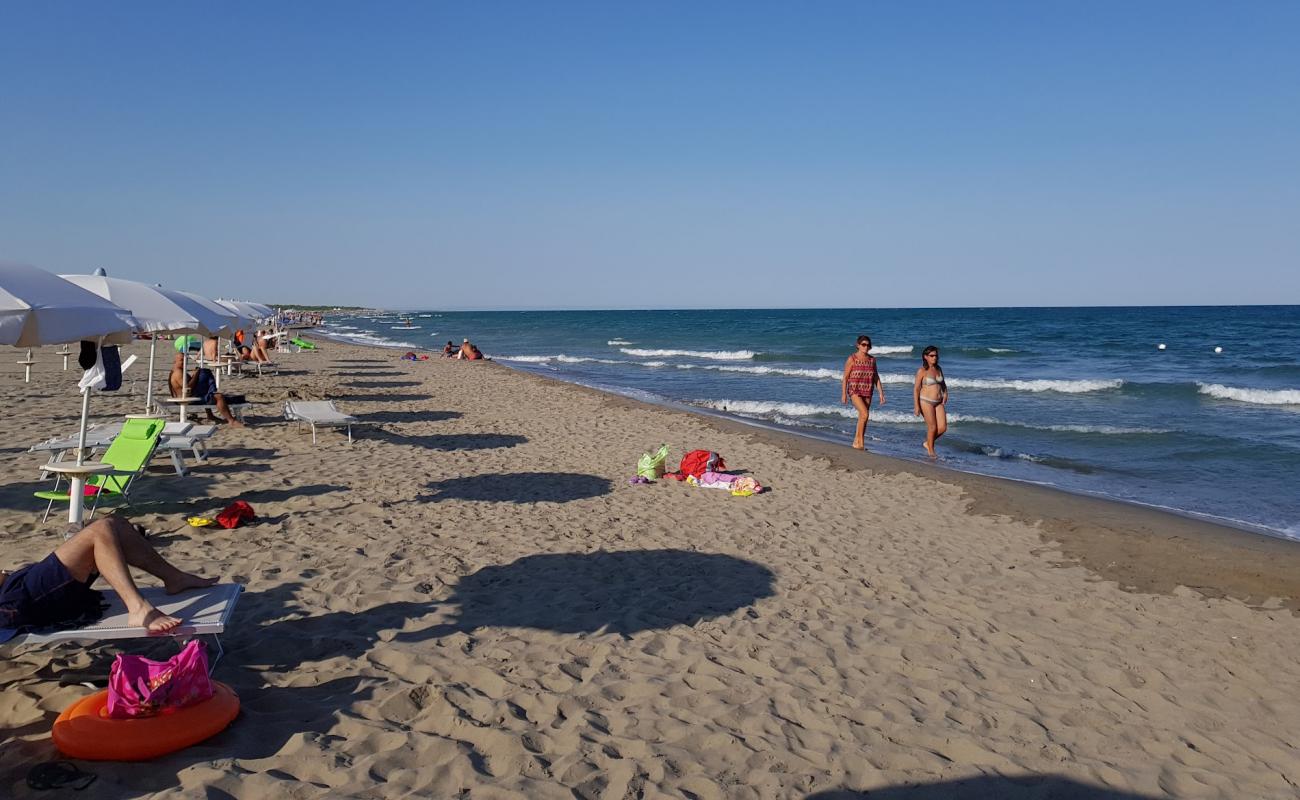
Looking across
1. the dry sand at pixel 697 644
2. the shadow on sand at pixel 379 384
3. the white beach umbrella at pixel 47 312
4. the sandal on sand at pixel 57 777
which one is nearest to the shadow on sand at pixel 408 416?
the dry sand at pixel 697 644

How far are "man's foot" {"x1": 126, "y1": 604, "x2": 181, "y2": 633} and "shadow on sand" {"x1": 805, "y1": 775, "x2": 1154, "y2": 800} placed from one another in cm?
288

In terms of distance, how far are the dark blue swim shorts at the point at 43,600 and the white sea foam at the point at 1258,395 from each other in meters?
23.2

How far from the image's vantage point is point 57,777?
3.02 metres

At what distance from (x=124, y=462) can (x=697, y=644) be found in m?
5.14

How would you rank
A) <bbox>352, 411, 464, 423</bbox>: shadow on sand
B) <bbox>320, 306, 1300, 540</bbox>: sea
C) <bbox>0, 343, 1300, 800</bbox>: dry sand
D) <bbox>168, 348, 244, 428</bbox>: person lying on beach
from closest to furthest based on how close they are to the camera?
<bbox>0, 343, 1300, 800</bbox>: dry sand, <bbox>320, 306, 1300, 540</bbox>: sea, <bbox>168, 348, 244, 428</bbox>: person lying on beach, <bbox>352, 411, 464, 423</bbox>: shadow on sand

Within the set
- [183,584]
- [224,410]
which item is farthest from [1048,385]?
[183,584]

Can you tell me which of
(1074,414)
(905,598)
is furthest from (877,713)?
(1074,414)

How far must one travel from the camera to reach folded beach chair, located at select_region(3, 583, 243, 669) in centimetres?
352

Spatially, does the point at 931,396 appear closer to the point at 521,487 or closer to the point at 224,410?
the point at 521,487

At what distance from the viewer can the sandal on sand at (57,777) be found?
9.77ft

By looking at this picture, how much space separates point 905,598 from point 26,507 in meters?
7.22

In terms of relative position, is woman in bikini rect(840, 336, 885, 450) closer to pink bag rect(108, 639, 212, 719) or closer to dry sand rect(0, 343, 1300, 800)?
dry sand rect(0, 343, 1300, 800)

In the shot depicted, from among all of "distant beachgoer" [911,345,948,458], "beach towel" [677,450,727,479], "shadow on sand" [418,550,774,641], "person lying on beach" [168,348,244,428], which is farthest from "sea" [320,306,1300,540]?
"person lying on beach" [168,348,244,428]

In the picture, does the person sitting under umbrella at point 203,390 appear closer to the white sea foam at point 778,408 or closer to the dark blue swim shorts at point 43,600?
the dark blue swim shorts at point 43,600
